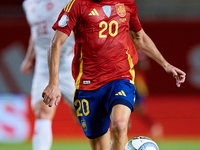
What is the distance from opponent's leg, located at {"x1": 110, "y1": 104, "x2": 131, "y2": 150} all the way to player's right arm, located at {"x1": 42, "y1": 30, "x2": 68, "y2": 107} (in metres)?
0.54

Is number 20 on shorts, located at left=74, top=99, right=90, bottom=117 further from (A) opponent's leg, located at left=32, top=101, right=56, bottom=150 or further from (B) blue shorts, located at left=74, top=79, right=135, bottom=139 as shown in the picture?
(A) opponent's leg, located at left=32, top=101, right=56, bottom=150

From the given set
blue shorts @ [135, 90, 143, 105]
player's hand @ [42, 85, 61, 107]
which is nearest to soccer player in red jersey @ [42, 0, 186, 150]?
player's hand @ [42, 85, 61, 107]

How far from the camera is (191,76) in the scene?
985cm

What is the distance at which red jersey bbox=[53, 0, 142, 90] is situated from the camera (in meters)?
4.36

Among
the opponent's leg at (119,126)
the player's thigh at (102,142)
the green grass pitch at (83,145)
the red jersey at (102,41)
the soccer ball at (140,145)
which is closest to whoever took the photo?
the soccer ball at (140,145)

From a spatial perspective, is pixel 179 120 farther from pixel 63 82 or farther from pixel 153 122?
pixel 63 82

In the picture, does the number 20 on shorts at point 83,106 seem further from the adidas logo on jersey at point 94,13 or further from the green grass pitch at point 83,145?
the green grass pitch at point 83,145

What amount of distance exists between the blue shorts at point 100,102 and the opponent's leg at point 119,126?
8 centimetres

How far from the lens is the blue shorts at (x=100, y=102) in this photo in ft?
14.0

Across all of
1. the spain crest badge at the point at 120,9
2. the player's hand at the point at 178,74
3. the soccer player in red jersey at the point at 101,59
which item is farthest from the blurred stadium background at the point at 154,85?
the spain crest badge at the point at 120,9

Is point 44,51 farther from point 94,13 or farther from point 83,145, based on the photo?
point 83,145

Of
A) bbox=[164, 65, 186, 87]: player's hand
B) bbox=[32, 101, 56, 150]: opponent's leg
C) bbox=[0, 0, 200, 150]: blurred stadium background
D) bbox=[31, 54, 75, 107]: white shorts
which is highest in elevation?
bbox=[164, 65, 186, 87]: player's hand

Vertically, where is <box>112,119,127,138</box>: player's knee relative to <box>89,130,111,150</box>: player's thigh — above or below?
above

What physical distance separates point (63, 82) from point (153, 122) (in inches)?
156
